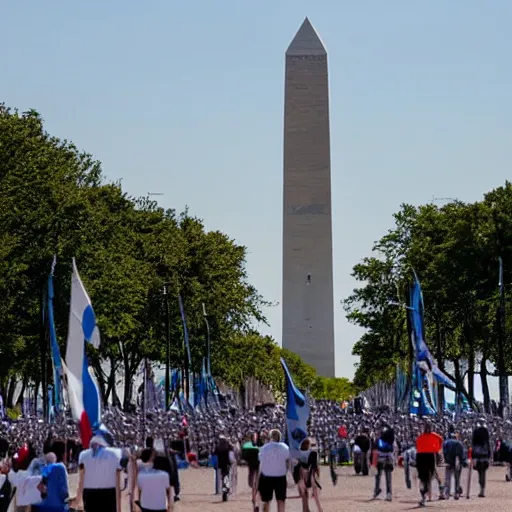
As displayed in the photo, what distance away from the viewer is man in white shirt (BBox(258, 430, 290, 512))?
2177cm

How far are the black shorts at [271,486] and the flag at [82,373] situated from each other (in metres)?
2.52

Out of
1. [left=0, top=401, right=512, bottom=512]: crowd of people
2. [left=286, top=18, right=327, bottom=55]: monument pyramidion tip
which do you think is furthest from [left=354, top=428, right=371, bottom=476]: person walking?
[left=286, top=18, right=327, bottom=55]: monument pyramidion tip

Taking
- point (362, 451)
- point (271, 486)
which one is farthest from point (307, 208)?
point (271, 486)

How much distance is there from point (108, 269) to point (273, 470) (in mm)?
37146

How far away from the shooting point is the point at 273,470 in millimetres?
21828

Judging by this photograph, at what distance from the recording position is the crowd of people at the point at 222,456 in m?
17.2

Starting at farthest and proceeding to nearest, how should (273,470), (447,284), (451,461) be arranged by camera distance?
(447,284) → (451,461) → (273,470)

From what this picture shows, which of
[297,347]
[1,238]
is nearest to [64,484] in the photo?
[1,238]

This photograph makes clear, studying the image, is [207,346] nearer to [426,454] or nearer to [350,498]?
[350,498]

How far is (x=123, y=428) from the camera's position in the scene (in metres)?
39.6

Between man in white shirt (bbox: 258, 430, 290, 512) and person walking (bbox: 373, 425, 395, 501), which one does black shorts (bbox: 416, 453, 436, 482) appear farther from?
man in white shirt (bbox: 258, 430, 290, 512)

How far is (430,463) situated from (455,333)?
1795 inches

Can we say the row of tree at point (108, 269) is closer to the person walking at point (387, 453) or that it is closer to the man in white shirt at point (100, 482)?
the person walking at point (387, 453)

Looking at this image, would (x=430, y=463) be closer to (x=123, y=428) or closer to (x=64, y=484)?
(x=64, y=484)
